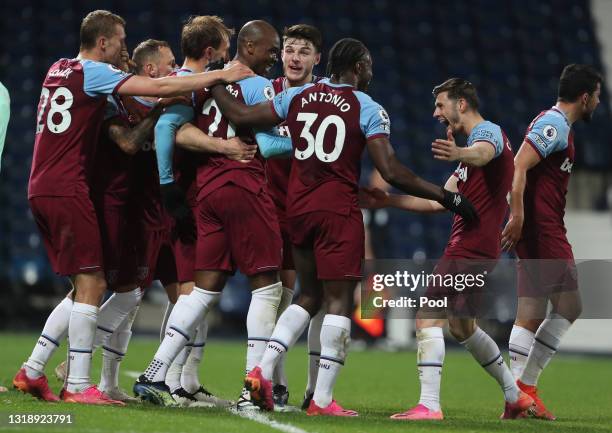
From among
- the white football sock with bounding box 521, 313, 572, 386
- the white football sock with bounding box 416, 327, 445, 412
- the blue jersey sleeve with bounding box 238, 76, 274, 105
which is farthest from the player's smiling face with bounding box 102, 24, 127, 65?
the white football sock with bounding box 521, 313, 572, 386

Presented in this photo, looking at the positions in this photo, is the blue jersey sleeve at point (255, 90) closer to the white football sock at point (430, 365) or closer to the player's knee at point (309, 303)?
the player's knee at point (309, 303)

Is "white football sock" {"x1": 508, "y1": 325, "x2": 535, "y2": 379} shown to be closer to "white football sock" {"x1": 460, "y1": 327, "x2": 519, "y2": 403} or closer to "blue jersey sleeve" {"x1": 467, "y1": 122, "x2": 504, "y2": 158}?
"white football sock" {"x1": 460, "y1": 327, "x2": 519, "y2": 403}

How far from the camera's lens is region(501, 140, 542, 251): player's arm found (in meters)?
6.11

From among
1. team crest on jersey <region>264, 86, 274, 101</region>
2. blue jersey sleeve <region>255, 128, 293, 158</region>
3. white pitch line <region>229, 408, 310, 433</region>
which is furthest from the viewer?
team crest on jersey <region>264, 86, 274, 101</region>

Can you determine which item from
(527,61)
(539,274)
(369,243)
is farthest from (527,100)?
(539,274)

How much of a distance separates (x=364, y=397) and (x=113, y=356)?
2.03m

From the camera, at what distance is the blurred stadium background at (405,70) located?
1442 cm

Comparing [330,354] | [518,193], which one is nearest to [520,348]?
[518,193]

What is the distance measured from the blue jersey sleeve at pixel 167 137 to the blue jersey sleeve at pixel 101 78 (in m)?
0.31

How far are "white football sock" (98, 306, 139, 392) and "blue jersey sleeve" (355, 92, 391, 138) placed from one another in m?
1.90

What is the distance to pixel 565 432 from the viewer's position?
203 inches

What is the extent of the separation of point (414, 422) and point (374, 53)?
12.7 meters

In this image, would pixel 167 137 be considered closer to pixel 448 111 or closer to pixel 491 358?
pixel 448 111

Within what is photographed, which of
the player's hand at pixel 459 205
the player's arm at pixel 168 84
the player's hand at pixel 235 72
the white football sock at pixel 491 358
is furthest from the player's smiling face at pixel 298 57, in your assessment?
the white football sock at pixel 491 358
